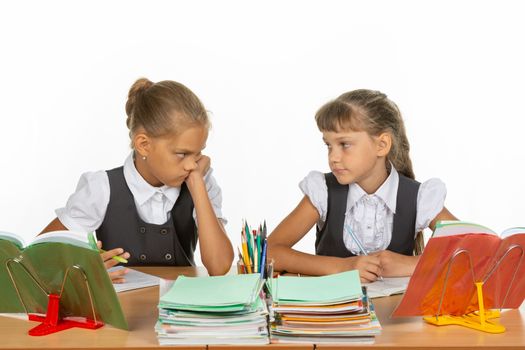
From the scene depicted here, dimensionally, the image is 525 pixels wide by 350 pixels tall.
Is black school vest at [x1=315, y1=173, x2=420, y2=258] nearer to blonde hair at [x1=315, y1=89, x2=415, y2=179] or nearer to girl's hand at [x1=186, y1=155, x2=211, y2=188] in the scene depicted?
blonde hair at [x1=315, y1=89, x2=415, y2=179]

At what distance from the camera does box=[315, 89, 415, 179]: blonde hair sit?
266 cm

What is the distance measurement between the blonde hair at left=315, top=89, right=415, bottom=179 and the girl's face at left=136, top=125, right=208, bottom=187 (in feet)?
1.26

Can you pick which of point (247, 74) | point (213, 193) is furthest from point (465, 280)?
point (247, 74)

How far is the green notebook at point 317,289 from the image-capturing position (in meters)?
1.88

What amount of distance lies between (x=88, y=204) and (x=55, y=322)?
2.74 feet

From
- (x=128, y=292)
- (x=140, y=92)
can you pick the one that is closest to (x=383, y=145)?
(x=140, y=92)

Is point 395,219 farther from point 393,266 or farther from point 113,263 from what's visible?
point 113,263

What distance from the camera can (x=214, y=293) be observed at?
75.9 inches

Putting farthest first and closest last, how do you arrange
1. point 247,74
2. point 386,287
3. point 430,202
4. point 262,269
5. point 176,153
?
point 247,74 < point 430,202 < point 176,153 < point 386,287 < point 262,269

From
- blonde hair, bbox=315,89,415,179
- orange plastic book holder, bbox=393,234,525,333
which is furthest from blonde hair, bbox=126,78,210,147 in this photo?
orange plastic book holder, bbox=393,234,525,333

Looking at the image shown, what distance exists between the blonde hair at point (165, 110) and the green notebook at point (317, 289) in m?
0.73

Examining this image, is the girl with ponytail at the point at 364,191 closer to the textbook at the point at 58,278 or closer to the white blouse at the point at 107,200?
the white blouse at the point at 107,200

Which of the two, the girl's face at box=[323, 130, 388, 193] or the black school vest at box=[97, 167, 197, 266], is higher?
the girl's face at box=[323, 130, 388, 193]

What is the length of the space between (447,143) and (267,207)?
1.04m
